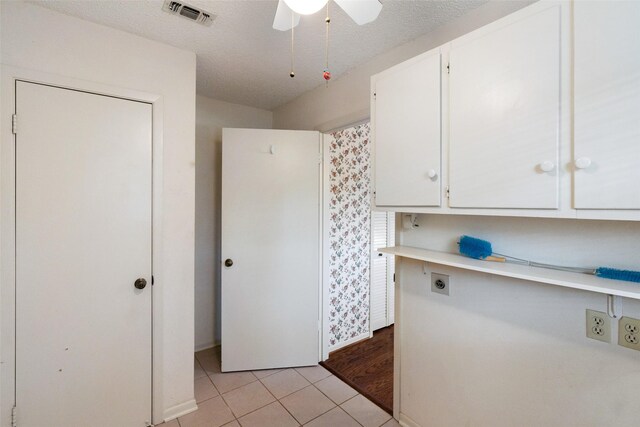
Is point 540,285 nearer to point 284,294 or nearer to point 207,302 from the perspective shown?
point 284,294

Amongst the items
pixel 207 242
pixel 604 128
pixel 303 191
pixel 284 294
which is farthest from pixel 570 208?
pixel 207 242

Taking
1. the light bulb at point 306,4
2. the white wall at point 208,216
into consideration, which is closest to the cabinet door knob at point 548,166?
the light bulb at point 306,4

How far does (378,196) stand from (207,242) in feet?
6.27

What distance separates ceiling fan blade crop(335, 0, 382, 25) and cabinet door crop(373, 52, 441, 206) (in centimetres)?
38

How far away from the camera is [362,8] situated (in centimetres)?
101

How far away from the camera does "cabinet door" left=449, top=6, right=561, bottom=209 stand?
3.02ft

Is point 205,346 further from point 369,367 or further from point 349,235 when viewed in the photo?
point 349,235

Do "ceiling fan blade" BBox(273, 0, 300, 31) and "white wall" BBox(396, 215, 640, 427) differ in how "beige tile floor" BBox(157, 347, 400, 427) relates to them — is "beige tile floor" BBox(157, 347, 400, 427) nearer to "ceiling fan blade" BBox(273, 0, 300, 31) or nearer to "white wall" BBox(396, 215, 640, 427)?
"white wall" BBox(396, 215, 640, 427)

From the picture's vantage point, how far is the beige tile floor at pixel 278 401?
176 centimetres

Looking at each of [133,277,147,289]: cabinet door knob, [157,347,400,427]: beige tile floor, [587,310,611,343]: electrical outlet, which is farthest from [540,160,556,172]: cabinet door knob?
[133,277,147,289]: cabinet door knob

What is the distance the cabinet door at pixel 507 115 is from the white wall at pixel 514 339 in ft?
1.08

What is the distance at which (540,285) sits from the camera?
1.19 meters

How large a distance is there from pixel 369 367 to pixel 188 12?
2870 millimetres

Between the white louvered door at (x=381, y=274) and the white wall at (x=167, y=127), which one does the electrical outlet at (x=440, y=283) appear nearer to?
the white louvered door at (x=381, y=274)
